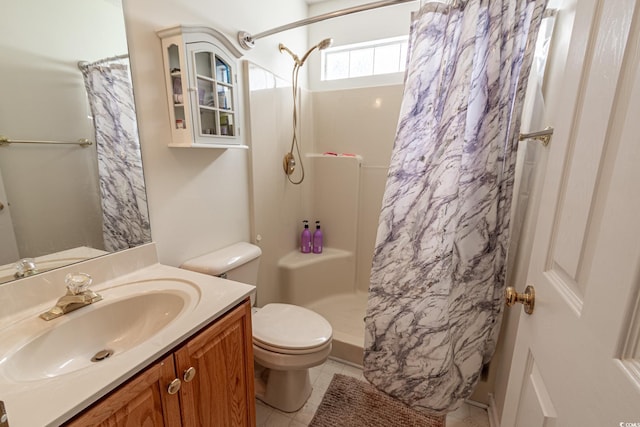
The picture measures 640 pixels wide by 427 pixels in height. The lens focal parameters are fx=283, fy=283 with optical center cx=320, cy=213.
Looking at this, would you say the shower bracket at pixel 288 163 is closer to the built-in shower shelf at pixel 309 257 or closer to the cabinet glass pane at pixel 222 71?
the built-in shower shelf at pixel 309 257

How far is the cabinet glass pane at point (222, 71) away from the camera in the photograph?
1299 mm

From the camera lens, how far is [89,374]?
0.62 meters

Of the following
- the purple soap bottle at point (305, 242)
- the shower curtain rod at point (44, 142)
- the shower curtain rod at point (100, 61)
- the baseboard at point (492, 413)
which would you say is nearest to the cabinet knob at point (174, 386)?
the shower curtain rod at point (44, 142)

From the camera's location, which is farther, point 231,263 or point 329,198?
point 329,198

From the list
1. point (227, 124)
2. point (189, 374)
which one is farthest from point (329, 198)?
point (189, 374)

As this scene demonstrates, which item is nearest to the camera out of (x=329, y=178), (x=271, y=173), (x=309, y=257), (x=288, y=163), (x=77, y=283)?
(x=77, y=283)

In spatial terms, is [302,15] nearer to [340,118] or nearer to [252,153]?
[340,118]

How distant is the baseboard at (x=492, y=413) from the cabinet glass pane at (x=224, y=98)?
2.02 m

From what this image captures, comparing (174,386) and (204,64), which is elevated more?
(204,64)

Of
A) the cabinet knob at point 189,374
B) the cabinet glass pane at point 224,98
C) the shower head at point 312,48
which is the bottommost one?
the cabinet knob at point 189,374

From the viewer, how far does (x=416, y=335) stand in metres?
1.39

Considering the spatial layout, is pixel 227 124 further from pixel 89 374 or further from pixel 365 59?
pixel 365 59

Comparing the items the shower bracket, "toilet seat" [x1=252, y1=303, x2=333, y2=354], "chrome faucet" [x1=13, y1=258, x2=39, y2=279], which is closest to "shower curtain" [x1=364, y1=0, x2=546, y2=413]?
"toilet seat" [x1=252, y1=303, x2=333, y2=354]

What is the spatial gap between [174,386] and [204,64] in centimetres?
122
